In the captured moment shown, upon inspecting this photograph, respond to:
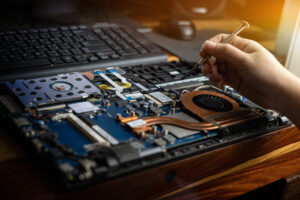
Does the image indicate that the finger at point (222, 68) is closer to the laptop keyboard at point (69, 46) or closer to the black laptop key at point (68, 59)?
the laptop keyboard at point (69, 46)

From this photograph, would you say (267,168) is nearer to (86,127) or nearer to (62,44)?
(86,127)

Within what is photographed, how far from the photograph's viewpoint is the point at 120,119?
0.61 meters

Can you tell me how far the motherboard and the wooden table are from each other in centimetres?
2

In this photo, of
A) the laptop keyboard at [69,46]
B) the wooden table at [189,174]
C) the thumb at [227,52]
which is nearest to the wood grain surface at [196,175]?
the wooden table at [189,174]

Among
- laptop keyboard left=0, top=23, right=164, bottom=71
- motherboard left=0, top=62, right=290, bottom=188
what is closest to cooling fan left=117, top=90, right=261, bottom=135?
motherboard left=0, top=62, right=290, bottom=188

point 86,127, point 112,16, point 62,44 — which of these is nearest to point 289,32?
point 112,16

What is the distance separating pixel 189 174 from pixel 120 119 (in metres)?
0.15

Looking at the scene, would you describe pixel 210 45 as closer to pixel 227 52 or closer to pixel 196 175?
pixel 227 52

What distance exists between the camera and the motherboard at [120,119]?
51 cm

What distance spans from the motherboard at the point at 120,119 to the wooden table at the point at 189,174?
0.05 feet

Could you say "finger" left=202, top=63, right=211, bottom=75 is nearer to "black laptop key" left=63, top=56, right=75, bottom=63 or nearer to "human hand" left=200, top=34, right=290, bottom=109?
"human hand" left=200, top=34, right=290, bottom=109

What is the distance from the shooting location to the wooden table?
0.48 meters

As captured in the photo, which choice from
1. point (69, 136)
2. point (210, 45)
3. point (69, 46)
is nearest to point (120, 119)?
point (69, 136)

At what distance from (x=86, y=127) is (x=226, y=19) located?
1.06 metres
